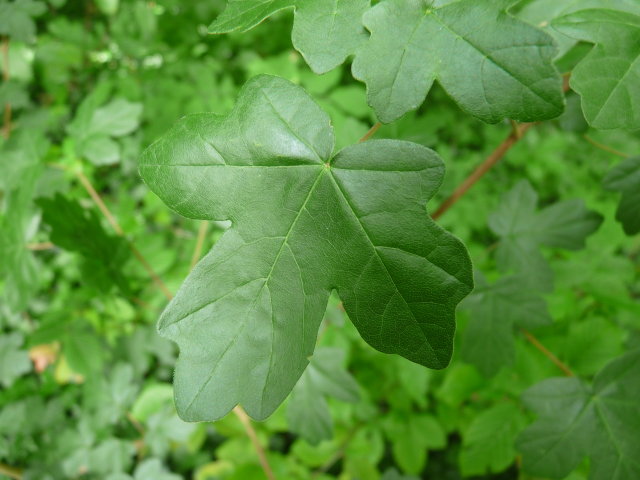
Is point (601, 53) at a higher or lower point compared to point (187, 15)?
higher

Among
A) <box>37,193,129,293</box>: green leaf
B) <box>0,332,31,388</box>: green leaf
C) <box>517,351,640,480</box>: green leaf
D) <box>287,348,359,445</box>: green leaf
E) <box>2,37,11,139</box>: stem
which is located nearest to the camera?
<box>517,351,640,480</box>: green leaf

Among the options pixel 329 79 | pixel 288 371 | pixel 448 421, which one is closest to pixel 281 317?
pixel 288 371

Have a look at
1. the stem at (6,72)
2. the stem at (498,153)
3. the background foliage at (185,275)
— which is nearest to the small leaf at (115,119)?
the background foliage at (185,275)

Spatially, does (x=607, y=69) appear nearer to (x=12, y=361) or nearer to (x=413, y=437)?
(x=413, y=437)

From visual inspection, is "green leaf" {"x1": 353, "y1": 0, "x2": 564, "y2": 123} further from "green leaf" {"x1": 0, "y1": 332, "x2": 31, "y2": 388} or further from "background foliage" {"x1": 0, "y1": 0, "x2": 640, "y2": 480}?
"green leaf" {"x1": 0, "y1": 332, "x2": 31, "y2": 388}

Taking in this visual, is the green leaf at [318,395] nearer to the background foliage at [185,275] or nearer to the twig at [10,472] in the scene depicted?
the background foliage at [185,275]

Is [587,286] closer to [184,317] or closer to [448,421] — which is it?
[448,421]

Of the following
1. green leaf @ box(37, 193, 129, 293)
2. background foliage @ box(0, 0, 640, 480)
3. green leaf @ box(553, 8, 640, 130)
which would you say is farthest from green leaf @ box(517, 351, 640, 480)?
green leaf @ box(37, 193, 129, 293)

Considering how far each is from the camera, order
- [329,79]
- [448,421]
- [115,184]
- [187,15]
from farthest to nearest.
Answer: [115,184]
[187,15]
[448,421]
[329,79]
